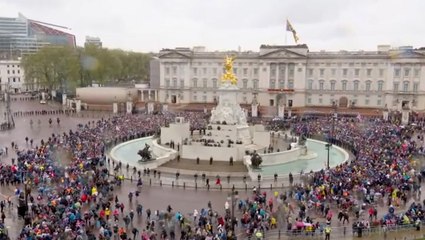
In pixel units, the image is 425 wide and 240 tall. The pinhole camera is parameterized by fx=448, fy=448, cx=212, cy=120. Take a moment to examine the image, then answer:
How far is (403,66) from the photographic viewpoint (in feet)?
262

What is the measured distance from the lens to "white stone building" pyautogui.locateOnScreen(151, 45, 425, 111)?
263 feet

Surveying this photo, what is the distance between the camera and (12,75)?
13038 cm

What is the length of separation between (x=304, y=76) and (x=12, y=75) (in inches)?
3470

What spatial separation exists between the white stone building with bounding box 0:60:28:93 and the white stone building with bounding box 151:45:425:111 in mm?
57160

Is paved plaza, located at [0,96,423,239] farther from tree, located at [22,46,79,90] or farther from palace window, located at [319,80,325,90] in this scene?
tree, located at [22,46,79,90]

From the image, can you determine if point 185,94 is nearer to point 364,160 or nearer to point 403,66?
point 403,66

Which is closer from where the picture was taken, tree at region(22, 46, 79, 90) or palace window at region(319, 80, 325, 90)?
palace window at region(319, 80, 325, 90)

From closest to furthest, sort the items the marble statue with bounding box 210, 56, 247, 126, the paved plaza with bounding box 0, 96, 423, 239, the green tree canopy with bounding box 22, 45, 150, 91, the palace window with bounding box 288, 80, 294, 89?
the paved plaza with bounding box 0, 96, 423, 239
the marble statue with bounding box 210, 56, 247, 126
the palace window with bounding box 288, 80, 294, 89
the green tree canopy with bounding box 22, 45, 150, 91

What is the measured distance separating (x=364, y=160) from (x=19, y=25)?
169 metres

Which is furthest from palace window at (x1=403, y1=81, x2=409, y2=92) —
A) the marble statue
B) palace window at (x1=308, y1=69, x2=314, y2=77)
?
the marble statue

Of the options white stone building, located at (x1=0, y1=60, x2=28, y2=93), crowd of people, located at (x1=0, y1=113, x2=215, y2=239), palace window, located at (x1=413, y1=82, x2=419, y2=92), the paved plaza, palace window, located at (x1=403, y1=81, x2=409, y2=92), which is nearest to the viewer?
crowd of people, located at (x1=0, y1=113, x2=215, y2=239)

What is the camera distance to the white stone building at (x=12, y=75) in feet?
420

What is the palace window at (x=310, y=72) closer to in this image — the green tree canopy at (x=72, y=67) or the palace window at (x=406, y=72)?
the palace window at (x=406, y=72)

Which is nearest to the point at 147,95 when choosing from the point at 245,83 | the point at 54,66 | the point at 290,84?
the point at 54,66
